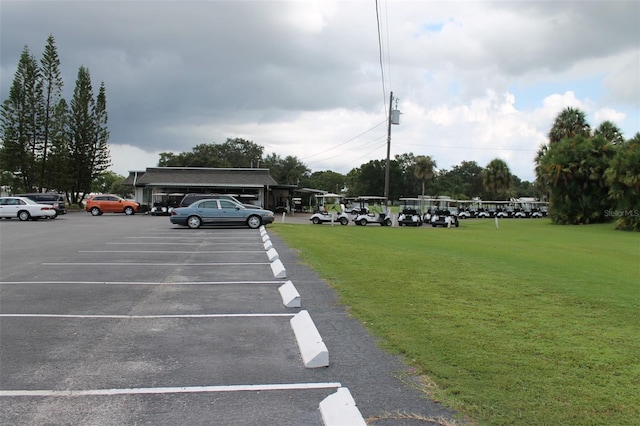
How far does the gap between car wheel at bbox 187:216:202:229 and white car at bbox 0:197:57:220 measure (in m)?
13.1

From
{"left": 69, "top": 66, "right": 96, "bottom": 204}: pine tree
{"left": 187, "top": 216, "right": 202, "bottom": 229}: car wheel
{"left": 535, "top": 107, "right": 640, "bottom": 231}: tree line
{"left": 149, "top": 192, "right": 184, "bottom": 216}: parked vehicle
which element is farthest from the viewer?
{"left": 69, "top": 66, "right": 96, "bottom": 204}: pine tree

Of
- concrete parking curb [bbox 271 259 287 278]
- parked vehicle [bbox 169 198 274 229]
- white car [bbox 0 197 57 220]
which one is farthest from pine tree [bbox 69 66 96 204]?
concrete parking curb [bbox 271 259 287 278]

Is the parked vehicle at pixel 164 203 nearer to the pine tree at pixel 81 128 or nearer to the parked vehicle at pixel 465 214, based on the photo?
the pine tree at pixel 81 128

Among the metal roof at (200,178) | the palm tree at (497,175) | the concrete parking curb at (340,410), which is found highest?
the palm tree at (497,175)

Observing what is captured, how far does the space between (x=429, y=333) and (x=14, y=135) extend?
179 feet

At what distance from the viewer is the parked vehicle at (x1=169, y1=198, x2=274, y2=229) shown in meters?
24.3

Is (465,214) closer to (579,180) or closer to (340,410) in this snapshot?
(579,180)

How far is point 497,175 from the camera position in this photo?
7450 cm

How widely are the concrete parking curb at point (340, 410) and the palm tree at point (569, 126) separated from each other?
5727 centimetres

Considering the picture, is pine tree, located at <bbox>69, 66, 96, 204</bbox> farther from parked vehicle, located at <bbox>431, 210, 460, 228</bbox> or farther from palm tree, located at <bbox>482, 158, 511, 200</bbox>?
palm tree, located at <bbox>482, 158, 511, 200</bbox>

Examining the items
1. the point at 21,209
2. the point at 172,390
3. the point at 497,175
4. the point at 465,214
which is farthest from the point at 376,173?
the point at 172,390

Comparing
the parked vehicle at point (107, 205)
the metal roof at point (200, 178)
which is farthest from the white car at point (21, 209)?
the metal roof at point (200, 178)

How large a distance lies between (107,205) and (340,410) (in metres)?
41.8

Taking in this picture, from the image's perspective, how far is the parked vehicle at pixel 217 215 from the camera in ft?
79.8
